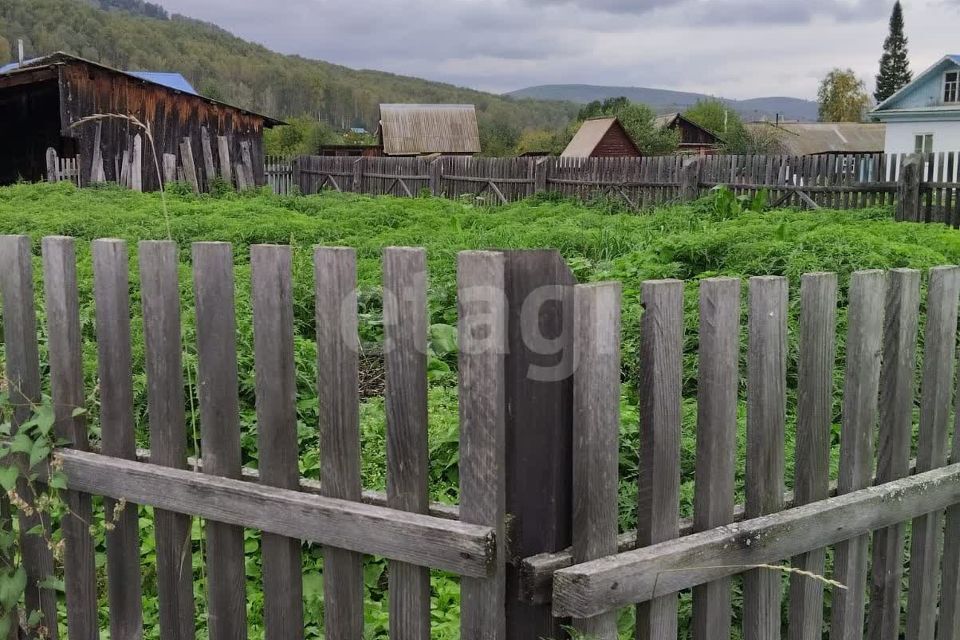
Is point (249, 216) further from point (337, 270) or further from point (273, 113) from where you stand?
point (273, 113)

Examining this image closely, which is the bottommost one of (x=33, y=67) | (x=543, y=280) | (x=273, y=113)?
(x=543, y=280)

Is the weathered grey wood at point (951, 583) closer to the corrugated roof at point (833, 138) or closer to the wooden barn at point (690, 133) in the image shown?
the wooden barn at point (690, 133)

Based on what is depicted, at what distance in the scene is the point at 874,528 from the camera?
2.52 m

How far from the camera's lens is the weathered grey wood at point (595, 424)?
1.91 meters

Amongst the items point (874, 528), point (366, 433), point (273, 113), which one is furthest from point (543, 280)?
point (273, 113)

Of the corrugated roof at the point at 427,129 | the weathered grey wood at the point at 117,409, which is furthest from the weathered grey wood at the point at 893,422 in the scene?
the corrugated roof at the point at 427,129

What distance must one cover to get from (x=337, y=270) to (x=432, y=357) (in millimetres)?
2678

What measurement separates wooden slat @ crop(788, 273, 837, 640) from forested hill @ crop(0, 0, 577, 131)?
105 metres

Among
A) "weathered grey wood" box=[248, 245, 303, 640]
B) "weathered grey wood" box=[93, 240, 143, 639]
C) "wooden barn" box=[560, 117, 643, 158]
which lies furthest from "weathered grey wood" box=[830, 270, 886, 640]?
"wooden barn" box=[560, 117, 643, 158]

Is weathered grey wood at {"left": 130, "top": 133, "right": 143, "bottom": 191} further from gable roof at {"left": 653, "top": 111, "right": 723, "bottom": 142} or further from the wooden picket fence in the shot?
gable roof at {"left": 653, "top": 111, "right": 723, "bottom": 142}

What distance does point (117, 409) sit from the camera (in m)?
2.48

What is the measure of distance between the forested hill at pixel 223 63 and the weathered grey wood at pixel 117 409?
10448cm

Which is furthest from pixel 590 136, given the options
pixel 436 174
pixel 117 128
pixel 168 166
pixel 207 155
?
pixel 117 128

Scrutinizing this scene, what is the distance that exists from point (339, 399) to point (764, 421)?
3.31 feet
